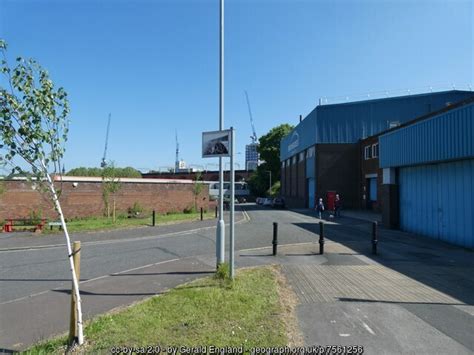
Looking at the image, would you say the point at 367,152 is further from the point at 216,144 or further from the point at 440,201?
the point at 216,144

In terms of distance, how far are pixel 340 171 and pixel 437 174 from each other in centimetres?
2739

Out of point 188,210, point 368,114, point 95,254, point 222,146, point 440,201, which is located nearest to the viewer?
point 222,146

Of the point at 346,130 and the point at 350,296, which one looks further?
the point at 346,130

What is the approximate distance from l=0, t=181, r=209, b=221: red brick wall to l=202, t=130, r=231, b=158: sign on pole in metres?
18.2

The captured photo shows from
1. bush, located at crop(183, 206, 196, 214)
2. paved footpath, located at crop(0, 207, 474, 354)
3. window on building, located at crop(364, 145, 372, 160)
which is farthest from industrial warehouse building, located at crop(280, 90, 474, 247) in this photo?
bush, located at crop(183, 206, 196, 214)

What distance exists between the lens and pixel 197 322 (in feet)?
18.8

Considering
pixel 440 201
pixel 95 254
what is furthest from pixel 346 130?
pixel 95 254

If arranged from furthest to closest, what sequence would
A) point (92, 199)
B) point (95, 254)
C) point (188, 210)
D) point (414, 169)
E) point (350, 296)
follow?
point (188, 210)
point (92, 199)
point (414, 169)
point (95, 254)
point (350, 296)

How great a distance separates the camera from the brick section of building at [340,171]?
143 ft

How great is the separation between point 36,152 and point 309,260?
836cm

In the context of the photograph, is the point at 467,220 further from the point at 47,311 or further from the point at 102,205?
Result: the point at 102,205

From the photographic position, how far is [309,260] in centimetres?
1154

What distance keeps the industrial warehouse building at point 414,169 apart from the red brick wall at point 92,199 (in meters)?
14.9

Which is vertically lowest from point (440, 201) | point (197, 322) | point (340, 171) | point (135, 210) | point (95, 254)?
point (95, 254)
